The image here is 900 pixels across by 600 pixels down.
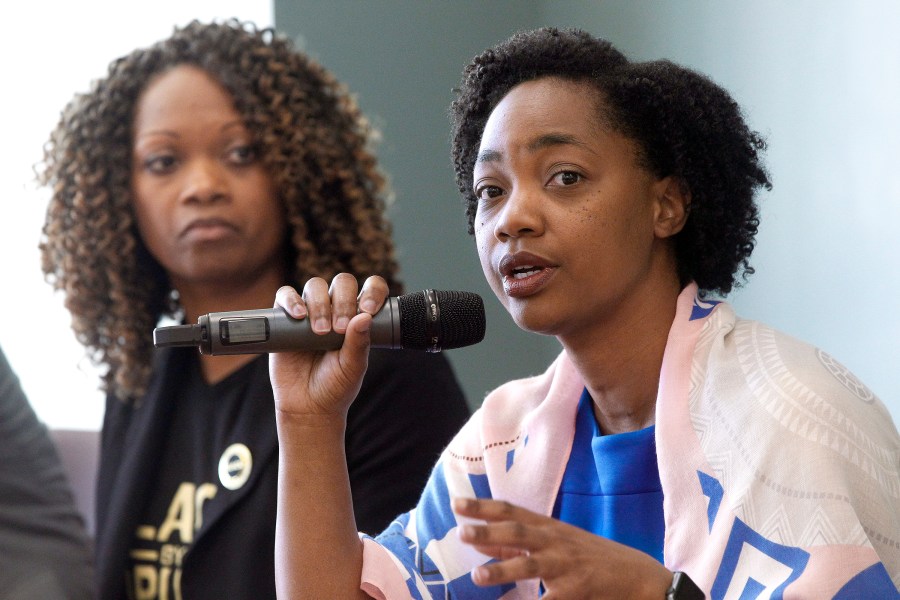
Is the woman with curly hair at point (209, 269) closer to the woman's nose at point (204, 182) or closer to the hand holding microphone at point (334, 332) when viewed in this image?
the woman's nose at point (204, 182)

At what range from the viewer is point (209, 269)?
2.15 m

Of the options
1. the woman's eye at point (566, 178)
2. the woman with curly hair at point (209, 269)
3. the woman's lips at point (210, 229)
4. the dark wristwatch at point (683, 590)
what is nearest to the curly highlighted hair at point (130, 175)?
the woman with curly hair at point (209, 269)

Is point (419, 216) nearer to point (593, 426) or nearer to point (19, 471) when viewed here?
point (593, 426)

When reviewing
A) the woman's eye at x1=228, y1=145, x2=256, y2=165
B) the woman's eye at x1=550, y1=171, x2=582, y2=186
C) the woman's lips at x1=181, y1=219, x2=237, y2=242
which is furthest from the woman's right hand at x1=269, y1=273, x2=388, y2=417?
the woman's eye at x1=228, y1=145, x2=256, y2=165

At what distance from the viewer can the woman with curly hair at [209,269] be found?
1.96m

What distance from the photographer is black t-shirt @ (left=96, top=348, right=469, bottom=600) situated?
1.92m

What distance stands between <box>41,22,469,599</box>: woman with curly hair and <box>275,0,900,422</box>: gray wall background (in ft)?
2.45

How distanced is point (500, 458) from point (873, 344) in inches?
32.9

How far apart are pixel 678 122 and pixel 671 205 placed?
115mm

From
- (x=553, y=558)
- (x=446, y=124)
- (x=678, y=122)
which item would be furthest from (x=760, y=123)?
(x=553, y=558)

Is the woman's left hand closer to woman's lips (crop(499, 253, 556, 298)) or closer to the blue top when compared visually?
the blue top

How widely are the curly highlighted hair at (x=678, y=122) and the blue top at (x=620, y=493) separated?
0.30m

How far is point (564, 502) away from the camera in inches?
61.9

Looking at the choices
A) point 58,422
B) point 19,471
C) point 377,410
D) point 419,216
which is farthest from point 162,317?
point 19,471
